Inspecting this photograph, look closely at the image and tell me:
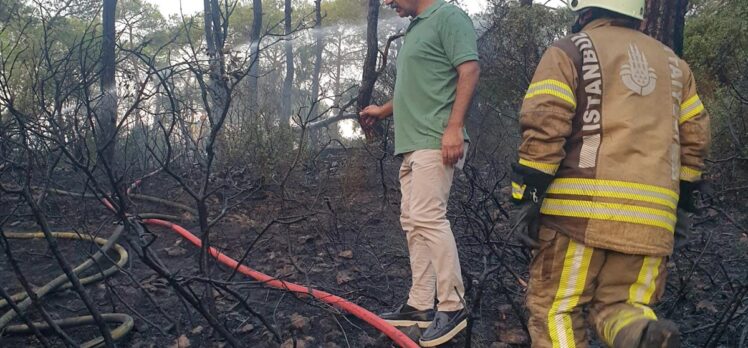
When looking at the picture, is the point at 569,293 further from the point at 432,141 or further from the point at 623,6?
the point at 623,6

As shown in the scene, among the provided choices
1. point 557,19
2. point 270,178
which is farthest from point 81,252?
point 557,19

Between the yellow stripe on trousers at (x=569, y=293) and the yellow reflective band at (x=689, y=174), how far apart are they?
62 centimetres

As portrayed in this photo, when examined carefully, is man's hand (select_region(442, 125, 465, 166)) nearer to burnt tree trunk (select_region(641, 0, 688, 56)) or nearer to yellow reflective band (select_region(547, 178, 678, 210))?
yellow reflective band (select_region(547, 178, 678, 210))

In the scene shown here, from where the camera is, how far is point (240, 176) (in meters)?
6.47

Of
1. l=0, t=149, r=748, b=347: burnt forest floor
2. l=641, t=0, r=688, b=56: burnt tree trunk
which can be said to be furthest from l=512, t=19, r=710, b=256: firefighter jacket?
l=641, t=0, r=688, b=56: burnt tree trunk

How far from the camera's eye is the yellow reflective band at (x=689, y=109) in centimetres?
238

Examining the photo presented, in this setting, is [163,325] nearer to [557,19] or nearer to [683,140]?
[683,140]

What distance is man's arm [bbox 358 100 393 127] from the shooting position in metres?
3.42

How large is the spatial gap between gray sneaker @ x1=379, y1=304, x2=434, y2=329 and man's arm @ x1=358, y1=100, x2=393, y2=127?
3.80 feet

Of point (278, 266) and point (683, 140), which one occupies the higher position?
point (683, 140)

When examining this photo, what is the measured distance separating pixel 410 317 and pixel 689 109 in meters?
1.65

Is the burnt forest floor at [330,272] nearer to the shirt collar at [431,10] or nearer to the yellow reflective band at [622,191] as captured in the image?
the yellow reflective band at [622,191]

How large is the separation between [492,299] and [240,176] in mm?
3777

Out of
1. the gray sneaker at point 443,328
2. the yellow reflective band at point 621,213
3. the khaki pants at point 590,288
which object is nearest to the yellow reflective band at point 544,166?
the yellow reflective band at point 621,213
